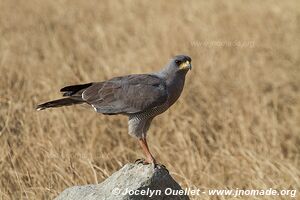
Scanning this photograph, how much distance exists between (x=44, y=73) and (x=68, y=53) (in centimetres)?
145

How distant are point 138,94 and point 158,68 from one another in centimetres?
474

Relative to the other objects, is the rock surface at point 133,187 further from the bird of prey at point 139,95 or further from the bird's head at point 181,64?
the bird's head at point 181,64

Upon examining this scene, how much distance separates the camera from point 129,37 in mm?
11336

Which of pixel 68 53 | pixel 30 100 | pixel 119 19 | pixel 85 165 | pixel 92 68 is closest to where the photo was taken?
pixel 85 165

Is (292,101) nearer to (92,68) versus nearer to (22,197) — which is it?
(92,68)

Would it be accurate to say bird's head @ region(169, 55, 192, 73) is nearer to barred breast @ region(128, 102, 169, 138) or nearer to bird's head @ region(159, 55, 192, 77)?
bird's head @ region(159, 55, 192, 77)

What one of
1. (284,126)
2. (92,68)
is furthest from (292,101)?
(92,68)

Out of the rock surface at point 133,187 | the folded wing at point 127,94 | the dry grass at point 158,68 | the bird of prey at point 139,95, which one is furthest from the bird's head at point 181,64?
the dry grass at point 158,68

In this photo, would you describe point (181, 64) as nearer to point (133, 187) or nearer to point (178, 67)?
point (178, 67)

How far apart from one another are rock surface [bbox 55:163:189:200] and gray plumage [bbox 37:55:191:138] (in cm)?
32

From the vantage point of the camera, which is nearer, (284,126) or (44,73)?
(284,126)

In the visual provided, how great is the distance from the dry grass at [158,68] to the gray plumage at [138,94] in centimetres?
100

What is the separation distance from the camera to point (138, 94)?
4.72m

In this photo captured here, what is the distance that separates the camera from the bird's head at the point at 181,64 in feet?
15.4
